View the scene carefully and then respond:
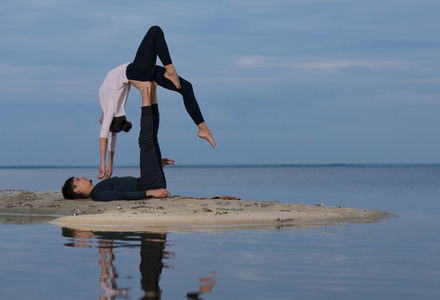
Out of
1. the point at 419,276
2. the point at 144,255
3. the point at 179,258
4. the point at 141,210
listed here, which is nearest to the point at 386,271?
the point at 419,276

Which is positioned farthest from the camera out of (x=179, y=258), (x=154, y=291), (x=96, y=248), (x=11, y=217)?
(x=11, y=217)

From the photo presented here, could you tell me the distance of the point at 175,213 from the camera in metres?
12.1

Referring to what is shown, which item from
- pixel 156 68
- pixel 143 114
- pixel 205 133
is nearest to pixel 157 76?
pixel 156 68

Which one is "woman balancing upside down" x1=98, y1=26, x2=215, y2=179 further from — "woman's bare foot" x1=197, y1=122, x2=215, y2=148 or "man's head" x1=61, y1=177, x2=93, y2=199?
"man's head" x1=61, y1=177, x2=93, y2=199

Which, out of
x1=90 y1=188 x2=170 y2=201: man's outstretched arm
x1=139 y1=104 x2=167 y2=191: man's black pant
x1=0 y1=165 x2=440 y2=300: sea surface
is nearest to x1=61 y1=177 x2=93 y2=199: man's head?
x1=90 y1=188 x2=170 y2=201: man's outstretched arm

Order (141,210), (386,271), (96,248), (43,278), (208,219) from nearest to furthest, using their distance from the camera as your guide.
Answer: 1. (43,278)
2. (386,271)
3. (96,248)
4. (208,219)
5. (141,210)

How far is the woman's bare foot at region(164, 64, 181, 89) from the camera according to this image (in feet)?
45.2

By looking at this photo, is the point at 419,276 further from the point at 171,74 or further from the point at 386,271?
the point at 171,74

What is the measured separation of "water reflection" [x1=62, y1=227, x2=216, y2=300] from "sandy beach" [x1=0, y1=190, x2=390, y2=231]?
1.05m

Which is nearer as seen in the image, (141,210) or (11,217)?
(141,210)

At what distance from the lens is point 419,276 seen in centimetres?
603

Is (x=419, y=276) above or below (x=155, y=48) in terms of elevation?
below

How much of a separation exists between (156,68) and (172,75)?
0.68 meters

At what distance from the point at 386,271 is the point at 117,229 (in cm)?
533
